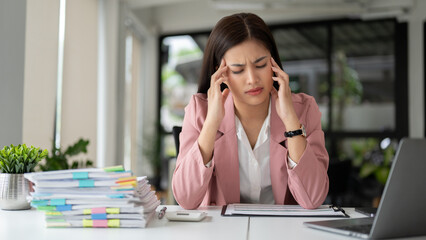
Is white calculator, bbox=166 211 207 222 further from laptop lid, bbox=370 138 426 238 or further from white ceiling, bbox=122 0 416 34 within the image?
white ceiling, bbox=122 0 416 34

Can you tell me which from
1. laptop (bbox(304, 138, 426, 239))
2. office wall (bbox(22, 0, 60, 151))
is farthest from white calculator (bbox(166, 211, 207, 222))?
office wall (bbox(22, 0, 60, 151))

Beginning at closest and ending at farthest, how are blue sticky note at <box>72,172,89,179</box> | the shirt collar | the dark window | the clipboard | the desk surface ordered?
1. the desk surface
2. blue sticky note at <box>72,172,89,179</box>
3. the clipboard
4. the shirt collar
5. the dark window

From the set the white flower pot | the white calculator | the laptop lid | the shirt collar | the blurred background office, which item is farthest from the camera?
the blurred background office

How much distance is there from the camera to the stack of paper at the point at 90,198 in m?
1.23

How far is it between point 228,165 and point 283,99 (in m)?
0.37

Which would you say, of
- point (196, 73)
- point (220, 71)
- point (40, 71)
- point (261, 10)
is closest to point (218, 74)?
point (220, 71)

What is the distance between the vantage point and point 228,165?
1856mm

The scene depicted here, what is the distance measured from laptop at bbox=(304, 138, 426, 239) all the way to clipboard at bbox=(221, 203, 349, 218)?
33cm

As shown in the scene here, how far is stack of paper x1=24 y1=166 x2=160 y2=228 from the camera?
1.23 m

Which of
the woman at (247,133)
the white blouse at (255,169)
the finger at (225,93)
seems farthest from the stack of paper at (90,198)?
the finger at (225,93)

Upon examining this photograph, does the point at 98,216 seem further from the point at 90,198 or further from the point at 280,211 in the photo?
the point at 280,211

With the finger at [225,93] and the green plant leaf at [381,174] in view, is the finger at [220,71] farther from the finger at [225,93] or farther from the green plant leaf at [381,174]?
the green plant leaf at [381,174]

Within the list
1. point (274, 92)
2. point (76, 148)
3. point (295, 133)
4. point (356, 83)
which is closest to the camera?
point (295, 133)

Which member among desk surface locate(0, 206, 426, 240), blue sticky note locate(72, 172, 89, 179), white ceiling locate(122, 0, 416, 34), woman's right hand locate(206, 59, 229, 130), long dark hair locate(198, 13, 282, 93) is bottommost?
desk surface locate(0, 206, 426, 240)
